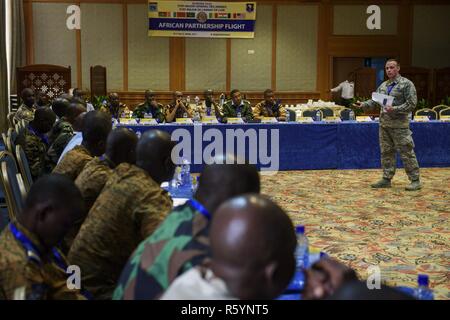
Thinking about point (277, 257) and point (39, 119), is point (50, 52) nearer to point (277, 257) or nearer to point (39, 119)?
point (39, 119)

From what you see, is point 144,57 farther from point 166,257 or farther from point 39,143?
point 166,257

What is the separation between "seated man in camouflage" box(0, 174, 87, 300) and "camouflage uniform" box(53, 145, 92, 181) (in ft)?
Result: 6.21

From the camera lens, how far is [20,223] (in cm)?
204

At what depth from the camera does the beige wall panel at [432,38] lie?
1592 cm

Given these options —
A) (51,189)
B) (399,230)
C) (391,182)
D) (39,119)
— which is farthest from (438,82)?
(51,189)

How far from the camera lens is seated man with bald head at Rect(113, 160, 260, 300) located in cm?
184

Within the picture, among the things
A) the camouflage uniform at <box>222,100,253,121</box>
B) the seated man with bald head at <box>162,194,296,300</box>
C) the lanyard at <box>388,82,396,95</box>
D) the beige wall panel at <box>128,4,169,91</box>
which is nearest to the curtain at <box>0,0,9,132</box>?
the beige wall panel at <box>128,4,169,91</box>

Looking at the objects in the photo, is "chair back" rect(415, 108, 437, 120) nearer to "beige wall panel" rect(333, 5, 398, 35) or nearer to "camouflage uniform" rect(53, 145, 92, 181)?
"beige wall panel" rect(333, 5, 398, 35)

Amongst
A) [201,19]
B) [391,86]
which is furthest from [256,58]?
[391,86]

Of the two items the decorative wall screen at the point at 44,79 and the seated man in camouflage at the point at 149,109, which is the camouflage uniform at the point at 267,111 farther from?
the decorative wall screen at the point at 44,79

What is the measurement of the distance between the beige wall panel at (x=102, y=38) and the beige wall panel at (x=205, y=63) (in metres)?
1.62

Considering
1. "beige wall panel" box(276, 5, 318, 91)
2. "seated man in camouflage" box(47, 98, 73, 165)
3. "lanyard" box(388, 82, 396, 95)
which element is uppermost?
"beige wall panel" box(276, 5, 318, 91)

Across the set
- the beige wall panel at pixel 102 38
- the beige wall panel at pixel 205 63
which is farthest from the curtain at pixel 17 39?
the beige wall panel at pixel 205 63

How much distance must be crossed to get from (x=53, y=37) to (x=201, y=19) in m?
3.39
